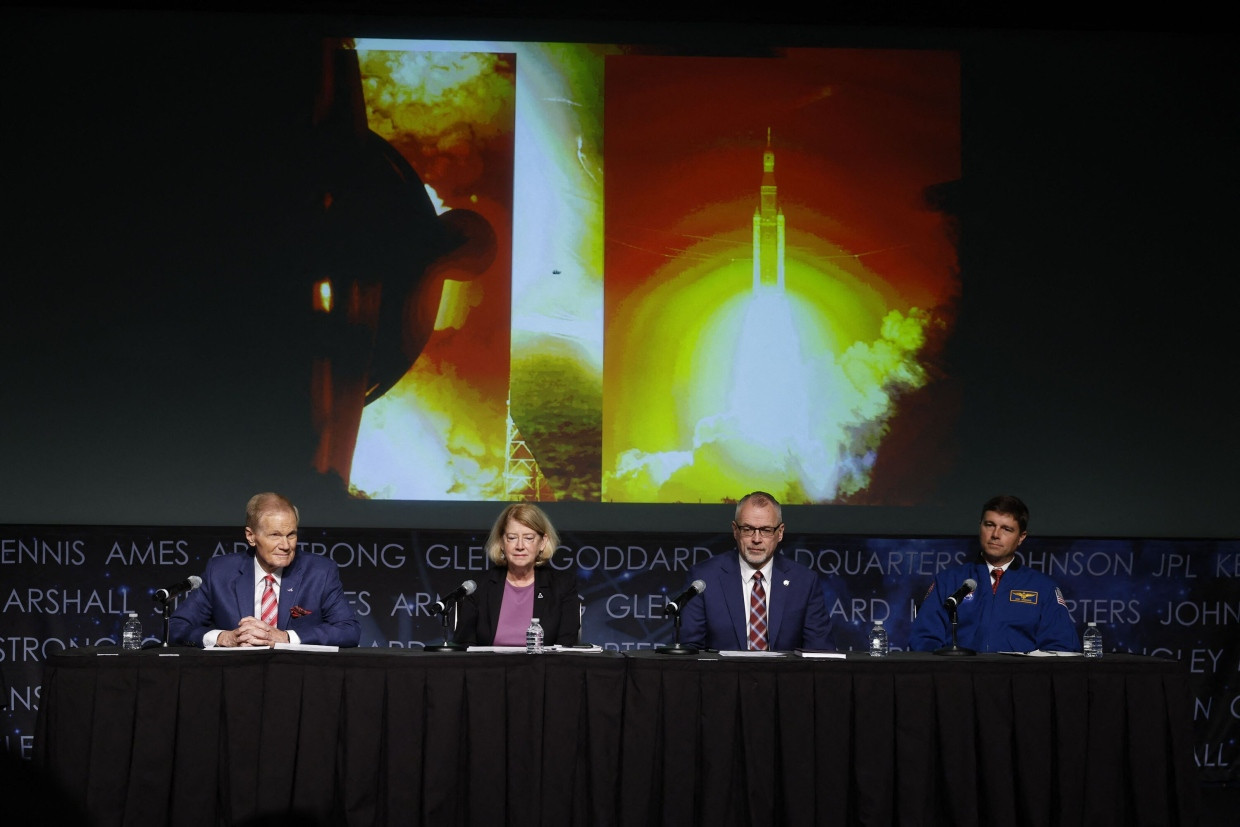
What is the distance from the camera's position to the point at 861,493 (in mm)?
6363

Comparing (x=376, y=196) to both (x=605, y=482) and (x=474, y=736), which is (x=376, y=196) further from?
(x=474, y=736)

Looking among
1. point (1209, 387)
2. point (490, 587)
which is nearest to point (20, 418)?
point (490, 587)

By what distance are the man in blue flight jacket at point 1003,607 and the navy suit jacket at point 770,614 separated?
16.2 inches

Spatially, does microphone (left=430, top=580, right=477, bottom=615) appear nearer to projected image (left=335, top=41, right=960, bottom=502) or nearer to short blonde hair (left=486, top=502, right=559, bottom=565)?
short blonde hair (left=486, top=502, right=559, bottom=565)

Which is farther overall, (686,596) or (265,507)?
(265,507)

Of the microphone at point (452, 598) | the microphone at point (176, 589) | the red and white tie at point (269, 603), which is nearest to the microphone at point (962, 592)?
the microphone at point (452, 598)

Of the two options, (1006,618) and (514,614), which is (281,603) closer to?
(514,614)

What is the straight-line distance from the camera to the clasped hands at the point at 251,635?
13.8ft

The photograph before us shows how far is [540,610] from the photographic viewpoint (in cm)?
484

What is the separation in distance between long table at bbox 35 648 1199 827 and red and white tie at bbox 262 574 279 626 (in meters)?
0.73

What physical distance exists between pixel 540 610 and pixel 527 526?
35 centimetres

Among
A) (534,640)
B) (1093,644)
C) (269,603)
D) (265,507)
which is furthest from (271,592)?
(1093,644)

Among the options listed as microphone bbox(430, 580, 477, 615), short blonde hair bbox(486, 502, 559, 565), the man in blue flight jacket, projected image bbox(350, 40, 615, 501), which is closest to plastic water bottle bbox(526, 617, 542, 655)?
microphone bbox(430, 580, 477, 615)

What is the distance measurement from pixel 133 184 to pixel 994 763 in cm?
520
